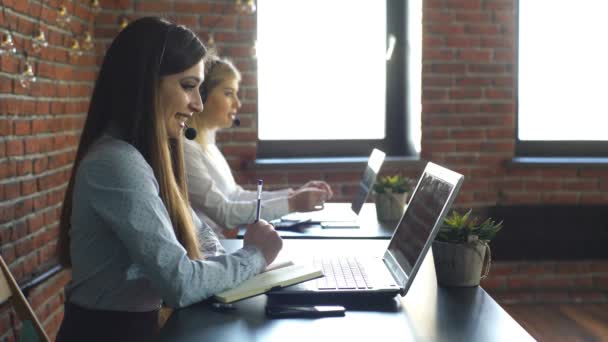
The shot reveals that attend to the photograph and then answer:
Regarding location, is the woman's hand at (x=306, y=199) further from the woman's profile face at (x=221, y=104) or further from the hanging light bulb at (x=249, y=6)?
the hanging light bulb at (x=249, y=6)

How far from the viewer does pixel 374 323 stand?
4.39 ft

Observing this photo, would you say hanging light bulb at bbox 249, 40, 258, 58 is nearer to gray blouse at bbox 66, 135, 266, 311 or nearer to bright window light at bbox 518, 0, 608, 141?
bright window light at bbox 518, 0, 608, 141

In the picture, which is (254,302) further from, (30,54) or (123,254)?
(30,54)

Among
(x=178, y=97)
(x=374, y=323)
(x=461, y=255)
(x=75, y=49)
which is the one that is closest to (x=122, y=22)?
(x=75, y=49)

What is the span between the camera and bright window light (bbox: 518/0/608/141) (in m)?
4.03

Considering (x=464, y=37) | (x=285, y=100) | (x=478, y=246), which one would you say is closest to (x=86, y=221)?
(x=478, y=246)

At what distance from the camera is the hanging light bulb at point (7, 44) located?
7.27 ft

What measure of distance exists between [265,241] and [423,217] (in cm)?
36

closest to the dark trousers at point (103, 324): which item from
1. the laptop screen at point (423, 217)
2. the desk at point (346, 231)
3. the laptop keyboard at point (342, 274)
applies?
the laptop keyboard at point (342, 274)

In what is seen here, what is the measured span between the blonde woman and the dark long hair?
45.4 inches

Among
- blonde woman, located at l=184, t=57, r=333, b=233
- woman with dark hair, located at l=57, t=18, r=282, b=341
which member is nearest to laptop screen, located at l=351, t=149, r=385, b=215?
blonde woman, located at l=184, t=57, r=333, b=233

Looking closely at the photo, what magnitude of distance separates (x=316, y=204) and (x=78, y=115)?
1.18 m

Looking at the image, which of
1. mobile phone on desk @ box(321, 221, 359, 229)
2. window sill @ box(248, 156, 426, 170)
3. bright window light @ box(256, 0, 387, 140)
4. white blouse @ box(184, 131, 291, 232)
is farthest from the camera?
bright window light @ box(256, 0, 387, 140)

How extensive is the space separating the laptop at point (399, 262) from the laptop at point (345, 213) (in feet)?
2.88
